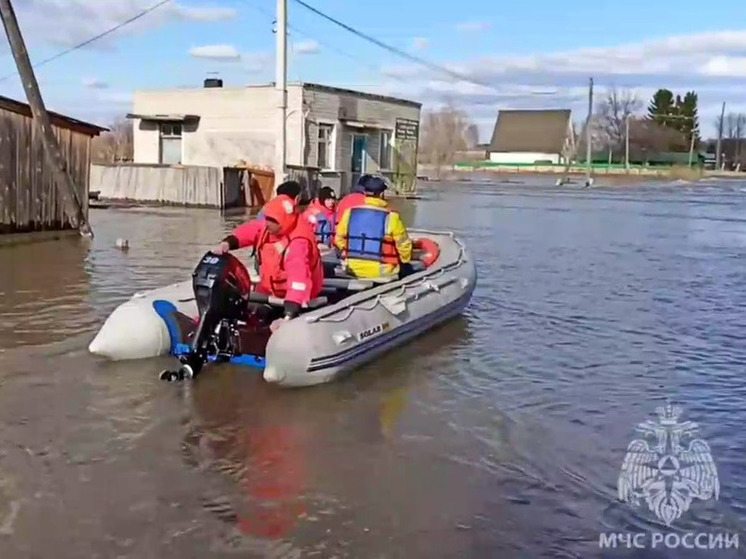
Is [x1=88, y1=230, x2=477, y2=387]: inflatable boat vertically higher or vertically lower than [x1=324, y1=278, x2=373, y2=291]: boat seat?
lower

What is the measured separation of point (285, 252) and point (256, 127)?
27.0 meters

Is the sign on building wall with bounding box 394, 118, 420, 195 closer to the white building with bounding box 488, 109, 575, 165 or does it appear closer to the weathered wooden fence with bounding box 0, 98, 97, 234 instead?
the weathered wooden fence with bounding box 0, 98, 97, 234

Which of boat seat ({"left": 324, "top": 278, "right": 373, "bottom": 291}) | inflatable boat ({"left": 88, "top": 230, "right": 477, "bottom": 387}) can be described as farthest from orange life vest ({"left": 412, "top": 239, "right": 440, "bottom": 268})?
boat seat ({"left": 324, "top": 278, "right": 373, "bottom": 291})

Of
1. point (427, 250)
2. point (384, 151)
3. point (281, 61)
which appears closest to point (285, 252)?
point (427, 250)

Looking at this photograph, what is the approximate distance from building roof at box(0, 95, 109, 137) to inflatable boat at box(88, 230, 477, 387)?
9.91m

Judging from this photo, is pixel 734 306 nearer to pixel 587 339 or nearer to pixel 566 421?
pixel 587 339

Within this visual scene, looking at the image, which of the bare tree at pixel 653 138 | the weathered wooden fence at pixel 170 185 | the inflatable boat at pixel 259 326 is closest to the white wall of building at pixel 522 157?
the bare tree at pixel 653 138

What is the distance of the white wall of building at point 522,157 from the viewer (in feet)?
360

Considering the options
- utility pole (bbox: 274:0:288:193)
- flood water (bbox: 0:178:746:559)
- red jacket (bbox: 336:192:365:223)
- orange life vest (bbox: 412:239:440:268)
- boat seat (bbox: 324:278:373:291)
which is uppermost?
utility pole (bbox: 274:0:288:193)

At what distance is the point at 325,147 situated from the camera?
35.6 metres

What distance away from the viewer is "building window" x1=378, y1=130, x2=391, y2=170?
39281 mm

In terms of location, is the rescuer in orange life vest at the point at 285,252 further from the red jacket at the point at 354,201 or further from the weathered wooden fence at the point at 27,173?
the weathered wooden fence at the point at 27,173

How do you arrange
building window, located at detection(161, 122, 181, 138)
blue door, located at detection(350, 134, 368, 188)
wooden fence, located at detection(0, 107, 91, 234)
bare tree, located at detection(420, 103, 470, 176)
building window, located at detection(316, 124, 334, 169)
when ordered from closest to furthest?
1. wooden fence, located at detection(0, 107, 91, 234)
2. building window, located at detection(316, 124, 334, 169)
3. building window, located at detection(161, 122, 181, 138)
4. blue door, located at detection(350, 134, 368, 188)
5. bare tree, located at detection(420, 103, 470, 176)

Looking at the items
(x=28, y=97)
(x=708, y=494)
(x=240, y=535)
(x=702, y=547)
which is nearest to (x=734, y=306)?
(x=708, y=494)
